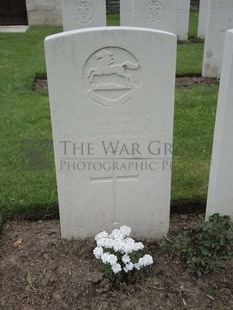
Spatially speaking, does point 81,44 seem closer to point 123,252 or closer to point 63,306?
point 123,252

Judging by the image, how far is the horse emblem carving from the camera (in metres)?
2.29

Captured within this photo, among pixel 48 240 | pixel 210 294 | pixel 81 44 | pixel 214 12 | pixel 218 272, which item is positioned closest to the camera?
pixel 81 44

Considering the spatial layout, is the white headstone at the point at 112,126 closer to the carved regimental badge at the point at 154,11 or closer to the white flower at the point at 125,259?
the white flower at the point at 125,259

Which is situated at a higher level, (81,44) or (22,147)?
(81,44)

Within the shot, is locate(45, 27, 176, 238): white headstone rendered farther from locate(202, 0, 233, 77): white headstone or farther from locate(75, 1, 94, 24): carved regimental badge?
locate(75, 1, 94, 24): carved regimental badge

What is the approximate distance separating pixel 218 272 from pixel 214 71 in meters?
4.85

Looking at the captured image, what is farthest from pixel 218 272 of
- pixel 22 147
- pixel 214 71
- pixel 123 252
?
pixel 214 71

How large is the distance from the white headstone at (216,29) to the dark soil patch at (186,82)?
0.72 feet

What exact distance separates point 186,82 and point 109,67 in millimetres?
4646

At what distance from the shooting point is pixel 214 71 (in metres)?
6.75

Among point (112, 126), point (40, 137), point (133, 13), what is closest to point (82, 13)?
point (133, 13)

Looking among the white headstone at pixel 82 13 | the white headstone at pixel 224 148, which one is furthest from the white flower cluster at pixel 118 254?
the white headstone at pixel 82 13

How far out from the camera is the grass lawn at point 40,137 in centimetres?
331

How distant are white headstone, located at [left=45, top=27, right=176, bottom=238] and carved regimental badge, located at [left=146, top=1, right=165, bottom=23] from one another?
619 centimetres
